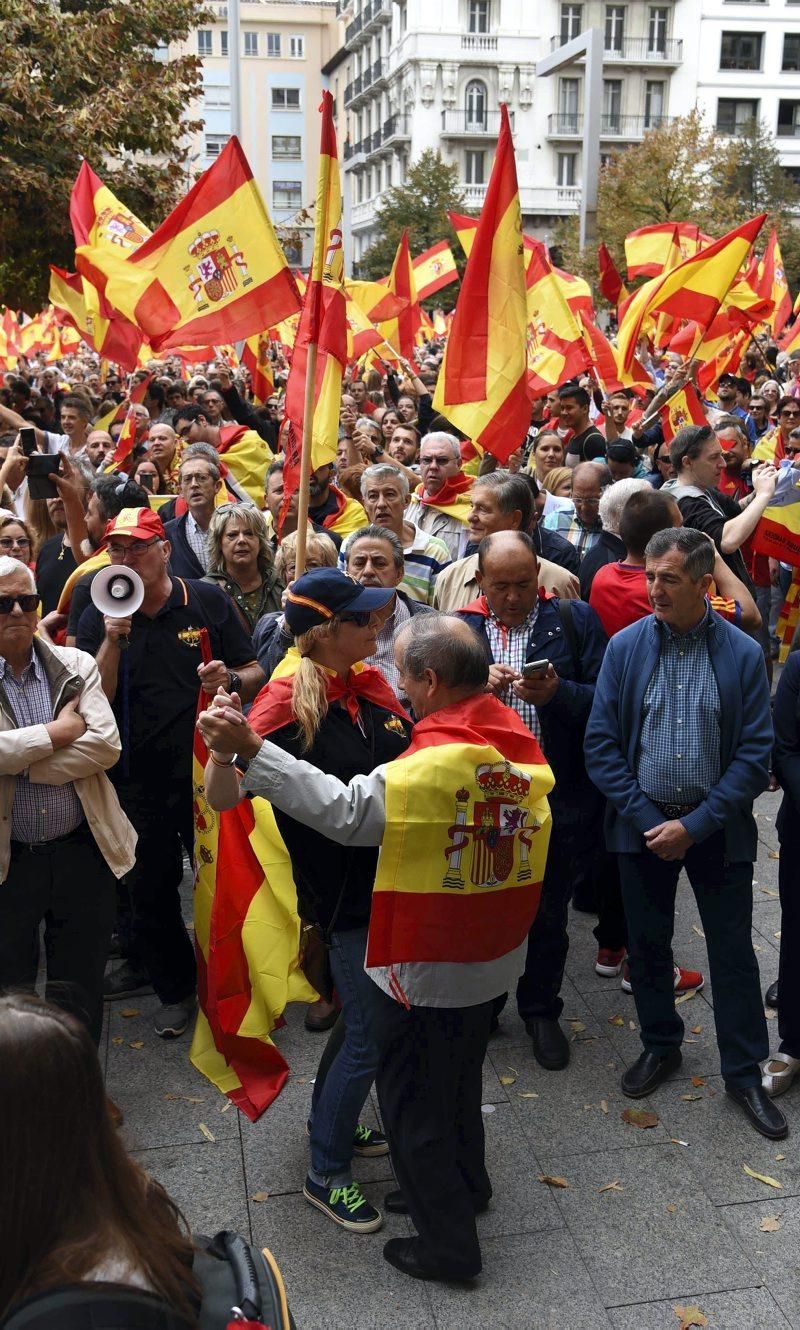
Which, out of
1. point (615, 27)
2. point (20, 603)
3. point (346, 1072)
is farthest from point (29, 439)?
point (615, 27)

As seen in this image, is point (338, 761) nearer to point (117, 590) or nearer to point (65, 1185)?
point (117, 590)

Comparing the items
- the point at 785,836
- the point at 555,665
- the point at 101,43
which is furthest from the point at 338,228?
the point at 101,43

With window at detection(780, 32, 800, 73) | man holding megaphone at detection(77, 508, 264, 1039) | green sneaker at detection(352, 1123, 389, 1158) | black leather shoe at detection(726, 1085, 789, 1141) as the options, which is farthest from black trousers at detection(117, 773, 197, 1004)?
window at detection(780, 32, 800, 73)

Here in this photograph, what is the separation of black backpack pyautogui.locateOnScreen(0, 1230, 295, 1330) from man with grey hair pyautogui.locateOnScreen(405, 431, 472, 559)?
5.10 meters

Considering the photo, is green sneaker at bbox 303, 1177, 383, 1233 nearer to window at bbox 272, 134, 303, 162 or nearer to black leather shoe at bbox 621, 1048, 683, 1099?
black leather shoe at bbox 621, 1048, 683, 1099

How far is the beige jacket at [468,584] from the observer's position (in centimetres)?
510

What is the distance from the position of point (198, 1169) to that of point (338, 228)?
3825 mm

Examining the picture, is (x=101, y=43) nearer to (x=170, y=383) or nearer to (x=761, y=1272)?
(x=170, y=383)

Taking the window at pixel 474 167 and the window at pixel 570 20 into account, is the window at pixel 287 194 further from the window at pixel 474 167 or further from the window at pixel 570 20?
the window at pixel 570 20

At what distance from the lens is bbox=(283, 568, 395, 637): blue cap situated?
11.2 feet

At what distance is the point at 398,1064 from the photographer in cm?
335

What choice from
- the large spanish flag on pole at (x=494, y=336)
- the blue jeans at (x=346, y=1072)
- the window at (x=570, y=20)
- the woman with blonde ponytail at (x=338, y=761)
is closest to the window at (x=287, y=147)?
the window at (x=570, y=20)

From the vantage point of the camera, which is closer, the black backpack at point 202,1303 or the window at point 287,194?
the black backpack at point 202,1303

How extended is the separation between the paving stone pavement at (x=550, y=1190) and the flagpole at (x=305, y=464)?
1.91 m
